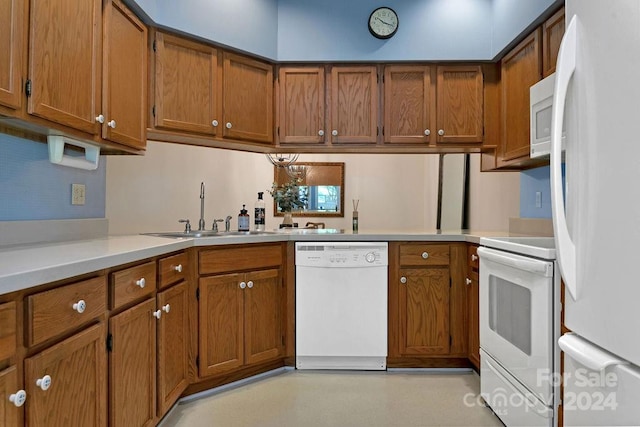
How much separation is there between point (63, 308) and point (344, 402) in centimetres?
169

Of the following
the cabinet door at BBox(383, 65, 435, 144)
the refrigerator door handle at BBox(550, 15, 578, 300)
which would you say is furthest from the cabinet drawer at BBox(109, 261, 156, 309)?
the cabinet door at BBox(383, 65, 435, 144)

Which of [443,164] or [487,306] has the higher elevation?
[443,164]

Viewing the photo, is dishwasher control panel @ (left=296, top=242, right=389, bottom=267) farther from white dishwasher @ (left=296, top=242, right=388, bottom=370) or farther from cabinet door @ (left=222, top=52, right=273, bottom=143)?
cabinet door @ (left=222, top=52, right=273, bottom=143)

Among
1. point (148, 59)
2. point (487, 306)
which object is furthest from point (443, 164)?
point (148, 59)

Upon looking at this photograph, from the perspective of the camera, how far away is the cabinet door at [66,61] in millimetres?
1620

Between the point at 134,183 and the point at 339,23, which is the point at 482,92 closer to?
the point at 339,23

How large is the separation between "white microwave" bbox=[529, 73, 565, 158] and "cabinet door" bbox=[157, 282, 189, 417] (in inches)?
78.1

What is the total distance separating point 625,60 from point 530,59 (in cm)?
195

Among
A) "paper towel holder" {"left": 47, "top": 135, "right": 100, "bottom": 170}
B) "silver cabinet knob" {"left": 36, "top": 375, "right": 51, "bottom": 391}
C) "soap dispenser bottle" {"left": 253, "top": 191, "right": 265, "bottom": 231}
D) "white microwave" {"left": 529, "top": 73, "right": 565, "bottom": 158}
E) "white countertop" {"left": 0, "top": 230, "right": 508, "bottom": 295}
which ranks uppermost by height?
"white microwave" {"left": 529, "top": 73, "right": 565, "bottom": 158}

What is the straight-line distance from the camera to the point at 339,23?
3213 mm

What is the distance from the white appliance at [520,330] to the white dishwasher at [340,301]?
0.74 metres

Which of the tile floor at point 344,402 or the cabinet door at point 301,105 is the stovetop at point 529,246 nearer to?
the tile floor at point 344,402

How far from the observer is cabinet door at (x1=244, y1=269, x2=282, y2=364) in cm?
275

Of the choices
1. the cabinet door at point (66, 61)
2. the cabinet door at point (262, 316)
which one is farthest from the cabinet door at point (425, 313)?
the cabinet door at point (66, 61)
